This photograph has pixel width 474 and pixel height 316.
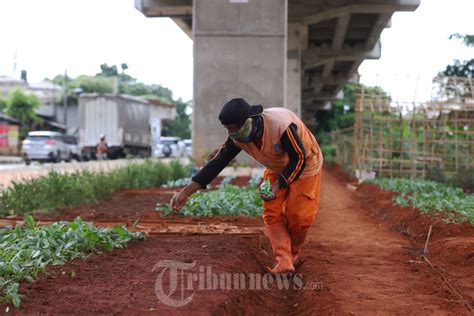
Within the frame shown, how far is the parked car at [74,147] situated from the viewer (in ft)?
124

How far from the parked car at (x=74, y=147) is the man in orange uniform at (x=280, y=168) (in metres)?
32.0

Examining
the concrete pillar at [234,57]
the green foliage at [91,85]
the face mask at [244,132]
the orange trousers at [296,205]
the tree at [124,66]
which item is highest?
the tree at [124,66]

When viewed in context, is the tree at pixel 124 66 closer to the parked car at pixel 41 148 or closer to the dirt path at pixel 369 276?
the parked car at pixel 41 148

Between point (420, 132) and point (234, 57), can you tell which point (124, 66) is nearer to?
point (420, 132)

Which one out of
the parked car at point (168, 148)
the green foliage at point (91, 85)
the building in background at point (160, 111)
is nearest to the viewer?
the parked car at point (168, 148)

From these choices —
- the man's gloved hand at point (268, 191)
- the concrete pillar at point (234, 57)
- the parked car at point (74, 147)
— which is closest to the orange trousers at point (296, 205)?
the man's gloved hand at point (268, 191)

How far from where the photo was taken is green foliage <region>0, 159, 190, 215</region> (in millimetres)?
10867

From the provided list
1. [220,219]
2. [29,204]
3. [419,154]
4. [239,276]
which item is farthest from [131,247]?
[419,154]

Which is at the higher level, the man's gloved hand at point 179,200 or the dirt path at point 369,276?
the man's gloved hand at point 179,200

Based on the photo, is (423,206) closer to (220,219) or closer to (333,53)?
(220,219)

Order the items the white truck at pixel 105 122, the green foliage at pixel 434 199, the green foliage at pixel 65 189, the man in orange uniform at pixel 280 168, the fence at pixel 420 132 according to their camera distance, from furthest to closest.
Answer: the white truck at pixel 105 122
the fence at pixel 420 132
the green foliage at pixel 65 189
the green foliage at pixel 434 199
the man in orange uniform at pixel 280 168

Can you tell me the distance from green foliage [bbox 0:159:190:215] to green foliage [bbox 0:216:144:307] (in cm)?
382

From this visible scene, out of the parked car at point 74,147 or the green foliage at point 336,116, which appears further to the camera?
the green foliage at point 336,116

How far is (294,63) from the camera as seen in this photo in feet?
97.0
